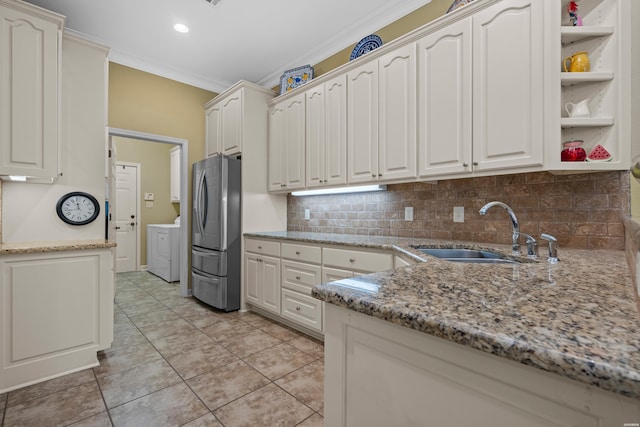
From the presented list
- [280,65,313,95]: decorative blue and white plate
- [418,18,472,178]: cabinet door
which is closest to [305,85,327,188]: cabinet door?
[280,65,313,95]: decorative blue and white plate

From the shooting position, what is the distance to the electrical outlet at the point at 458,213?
2.31 meters

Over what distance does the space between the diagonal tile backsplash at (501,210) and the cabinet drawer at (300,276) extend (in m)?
0.67

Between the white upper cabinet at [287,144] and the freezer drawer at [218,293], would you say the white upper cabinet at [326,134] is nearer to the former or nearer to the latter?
the white upper cabinet at [287,144]

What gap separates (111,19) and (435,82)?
10.4ft

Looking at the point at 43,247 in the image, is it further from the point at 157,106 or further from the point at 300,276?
the point at 157,106

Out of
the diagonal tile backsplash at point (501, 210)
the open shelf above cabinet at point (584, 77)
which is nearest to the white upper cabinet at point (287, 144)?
the diagonal tile backsplash at point (501, 210)

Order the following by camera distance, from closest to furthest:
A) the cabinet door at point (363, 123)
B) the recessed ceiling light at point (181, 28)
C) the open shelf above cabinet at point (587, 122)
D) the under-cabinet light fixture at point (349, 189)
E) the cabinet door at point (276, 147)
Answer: the open shelf above cabinet at point (587, 122) → the cabinet door at point (363, 123) → the under-cabinet light fixture at point (349, 189) → the recessed ceiling light at point (181, 28) → the cabinet door at point (276, 147)

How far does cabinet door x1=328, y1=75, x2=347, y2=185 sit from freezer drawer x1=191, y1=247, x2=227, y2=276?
1.51m

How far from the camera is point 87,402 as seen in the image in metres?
1.75

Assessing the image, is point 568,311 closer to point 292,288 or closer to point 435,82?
point 435,82

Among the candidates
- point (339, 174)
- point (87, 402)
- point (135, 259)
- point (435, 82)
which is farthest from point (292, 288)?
point (135, 259)

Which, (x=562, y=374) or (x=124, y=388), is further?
(x=124, y=388)

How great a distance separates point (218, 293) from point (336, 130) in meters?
2.22

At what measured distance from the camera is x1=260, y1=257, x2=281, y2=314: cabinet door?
300 cm
